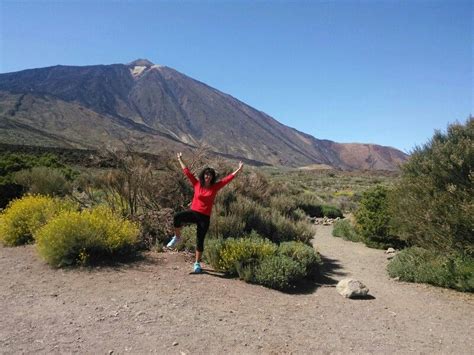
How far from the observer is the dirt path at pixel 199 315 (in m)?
4.99

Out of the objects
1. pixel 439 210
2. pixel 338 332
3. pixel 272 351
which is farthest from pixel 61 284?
pixel 439 210

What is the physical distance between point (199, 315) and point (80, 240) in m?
3.04

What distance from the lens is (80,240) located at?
768cm

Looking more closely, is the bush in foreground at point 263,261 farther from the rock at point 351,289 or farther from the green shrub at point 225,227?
the green shrub at point 225,227

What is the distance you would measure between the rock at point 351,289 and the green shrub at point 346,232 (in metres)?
6.33

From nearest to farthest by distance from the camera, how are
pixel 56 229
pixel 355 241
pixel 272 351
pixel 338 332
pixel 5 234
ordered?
1. pixel 272 351
2. pixel 338 332
3. pixel 56 229
4. pixel 5 234
5. pixel 355 241

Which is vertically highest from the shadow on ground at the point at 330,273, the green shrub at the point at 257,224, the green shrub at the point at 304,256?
the green shrub at the point at 257,224

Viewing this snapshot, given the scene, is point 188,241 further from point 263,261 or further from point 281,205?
point 281,205

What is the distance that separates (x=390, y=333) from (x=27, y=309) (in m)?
4.77

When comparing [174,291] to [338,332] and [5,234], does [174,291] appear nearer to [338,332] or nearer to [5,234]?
[338,332]

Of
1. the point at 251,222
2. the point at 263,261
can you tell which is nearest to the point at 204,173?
the point at 263,261

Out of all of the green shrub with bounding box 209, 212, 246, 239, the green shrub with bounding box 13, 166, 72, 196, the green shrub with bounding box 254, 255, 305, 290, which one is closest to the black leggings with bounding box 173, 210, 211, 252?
the green shrub with bounding box 254, 255, 305, 290

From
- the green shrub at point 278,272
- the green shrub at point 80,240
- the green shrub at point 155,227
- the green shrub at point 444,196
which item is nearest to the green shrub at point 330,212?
the green shrub at point 444,196

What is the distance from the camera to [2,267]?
7809 millimetres
